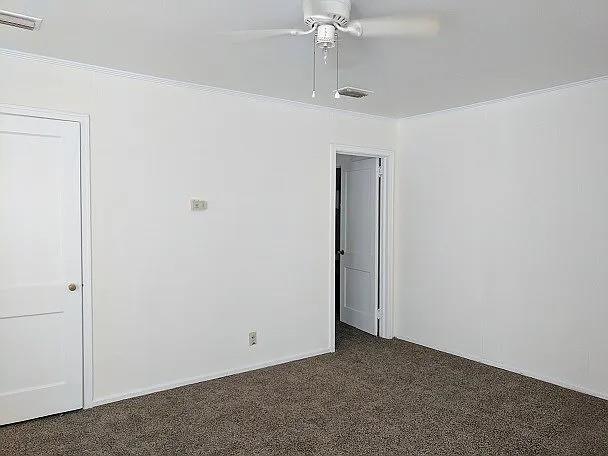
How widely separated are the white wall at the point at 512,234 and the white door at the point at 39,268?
3349mm

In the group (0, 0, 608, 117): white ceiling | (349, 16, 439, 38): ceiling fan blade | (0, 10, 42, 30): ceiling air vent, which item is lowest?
(0, 10, 42, 30): ceiling air vent

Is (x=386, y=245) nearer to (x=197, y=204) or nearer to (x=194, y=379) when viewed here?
(x=197, y=204)

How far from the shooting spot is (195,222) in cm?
404

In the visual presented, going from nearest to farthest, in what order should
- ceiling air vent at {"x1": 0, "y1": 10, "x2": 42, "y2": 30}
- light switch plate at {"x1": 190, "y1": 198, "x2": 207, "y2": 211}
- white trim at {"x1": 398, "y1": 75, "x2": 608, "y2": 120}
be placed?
ceiling air vent at {"x1": 0, "y1": 10, "x2": 42, "y2": 30} < white trim at {"x1": 398, "y1": 75, "x2": 608, "y2": 120} < light switch plate at {"x1": 190, "y1": 198, "x2": 207, "y2": 211}

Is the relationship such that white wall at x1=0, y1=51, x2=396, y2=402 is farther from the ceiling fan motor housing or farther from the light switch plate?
the ceiling fan motor housing

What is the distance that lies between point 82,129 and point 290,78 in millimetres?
1586

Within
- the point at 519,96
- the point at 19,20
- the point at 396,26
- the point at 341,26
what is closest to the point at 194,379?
the point at 19,20

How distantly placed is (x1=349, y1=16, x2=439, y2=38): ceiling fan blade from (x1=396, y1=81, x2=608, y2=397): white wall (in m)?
1.89

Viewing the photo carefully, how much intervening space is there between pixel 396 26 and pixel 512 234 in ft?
8.17

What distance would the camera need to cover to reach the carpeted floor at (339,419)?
299 cm

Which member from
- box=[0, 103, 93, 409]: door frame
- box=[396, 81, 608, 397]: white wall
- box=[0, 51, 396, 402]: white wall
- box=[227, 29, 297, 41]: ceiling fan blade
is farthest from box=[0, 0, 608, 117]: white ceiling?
box=[0, 103, 93, 409]: door frame

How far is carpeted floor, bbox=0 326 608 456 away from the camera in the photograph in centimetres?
299

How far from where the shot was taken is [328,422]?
11.0ft

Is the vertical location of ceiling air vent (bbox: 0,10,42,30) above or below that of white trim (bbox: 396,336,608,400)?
above
